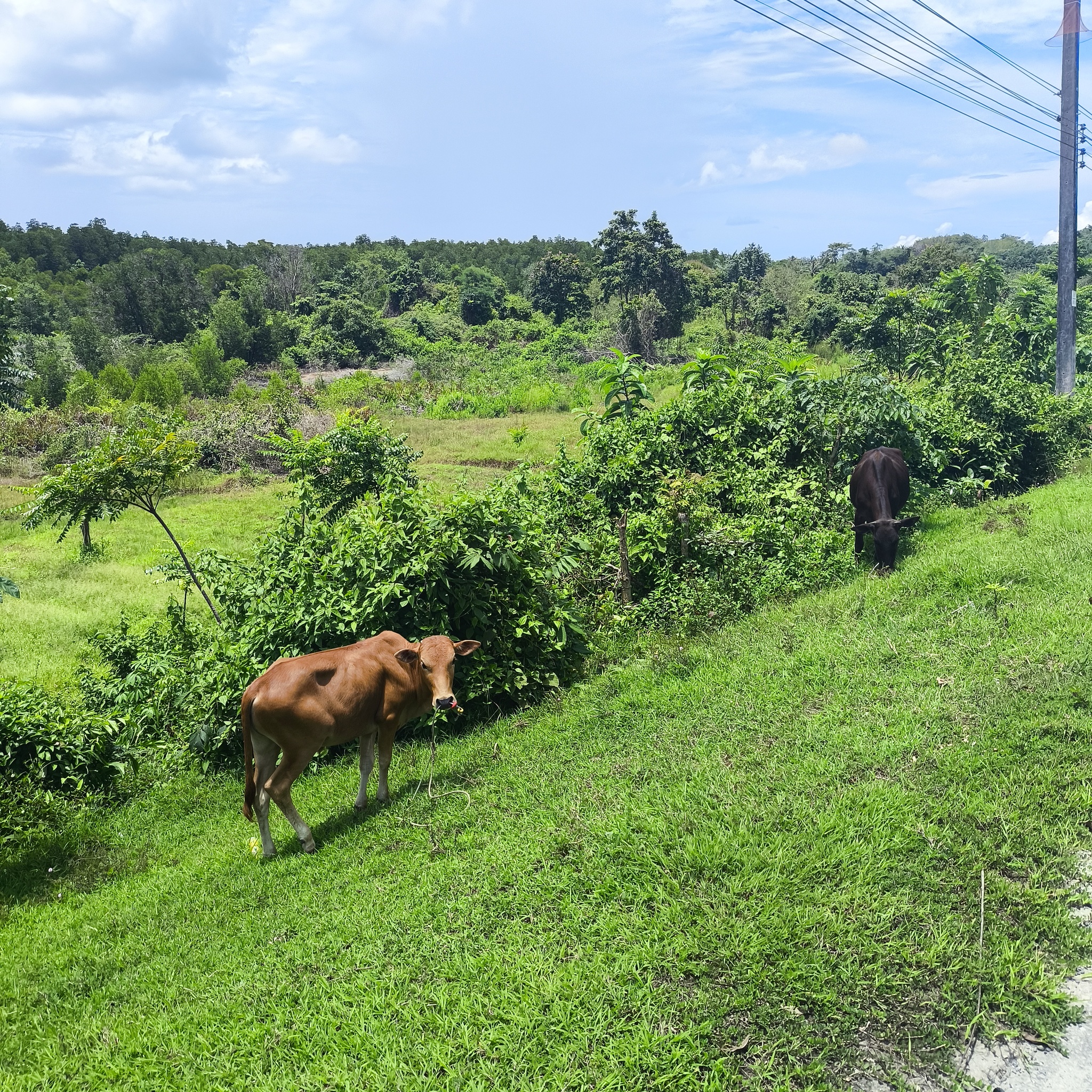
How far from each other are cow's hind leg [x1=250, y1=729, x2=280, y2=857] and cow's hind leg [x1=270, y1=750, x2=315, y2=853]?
10 centimetres

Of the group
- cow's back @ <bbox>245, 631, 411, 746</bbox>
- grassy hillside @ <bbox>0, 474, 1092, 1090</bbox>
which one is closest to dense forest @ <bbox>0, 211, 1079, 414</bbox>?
grassy hillside @ <bbox>0, 474, 1092, 1090</bbox>

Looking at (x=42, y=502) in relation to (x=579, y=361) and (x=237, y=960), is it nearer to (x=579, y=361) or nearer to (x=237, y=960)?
(x=237, y=960)

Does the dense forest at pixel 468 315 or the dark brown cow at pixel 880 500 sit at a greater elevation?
the dense forest at pixel 468 315

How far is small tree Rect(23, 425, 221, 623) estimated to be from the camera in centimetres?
995

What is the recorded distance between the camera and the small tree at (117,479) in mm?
9945

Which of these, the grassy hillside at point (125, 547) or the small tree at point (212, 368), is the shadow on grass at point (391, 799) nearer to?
the grassy hillside at point (125, 547)

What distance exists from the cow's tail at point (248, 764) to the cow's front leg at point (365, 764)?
2.39ft

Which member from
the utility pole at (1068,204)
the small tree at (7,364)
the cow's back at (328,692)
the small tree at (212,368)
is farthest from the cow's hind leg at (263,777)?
the small tree at (212,368)

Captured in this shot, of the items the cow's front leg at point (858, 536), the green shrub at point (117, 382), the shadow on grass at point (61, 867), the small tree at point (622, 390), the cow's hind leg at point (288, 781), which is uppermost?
the green shrub at point (117, 382)

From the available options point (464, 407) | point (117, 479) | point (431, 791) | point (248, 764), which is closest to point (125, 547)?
point (117, 479)

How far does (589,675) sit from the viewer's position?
8195 millimetres

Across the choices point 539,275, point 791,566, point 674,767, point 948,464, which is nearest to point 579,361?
point 539,275

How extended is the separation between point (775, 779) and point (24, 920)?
5.15 metres

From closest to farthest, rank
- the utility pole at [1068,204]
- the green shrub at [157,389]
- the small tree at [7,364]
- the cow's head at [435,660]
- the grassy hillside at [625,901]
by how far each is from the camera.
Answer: the grassy hillside at [625,901] → the cow's head at [435,660] → the small tree at [7,364] → the utility pole at [1068,204] → the green shrub at [157,389]
